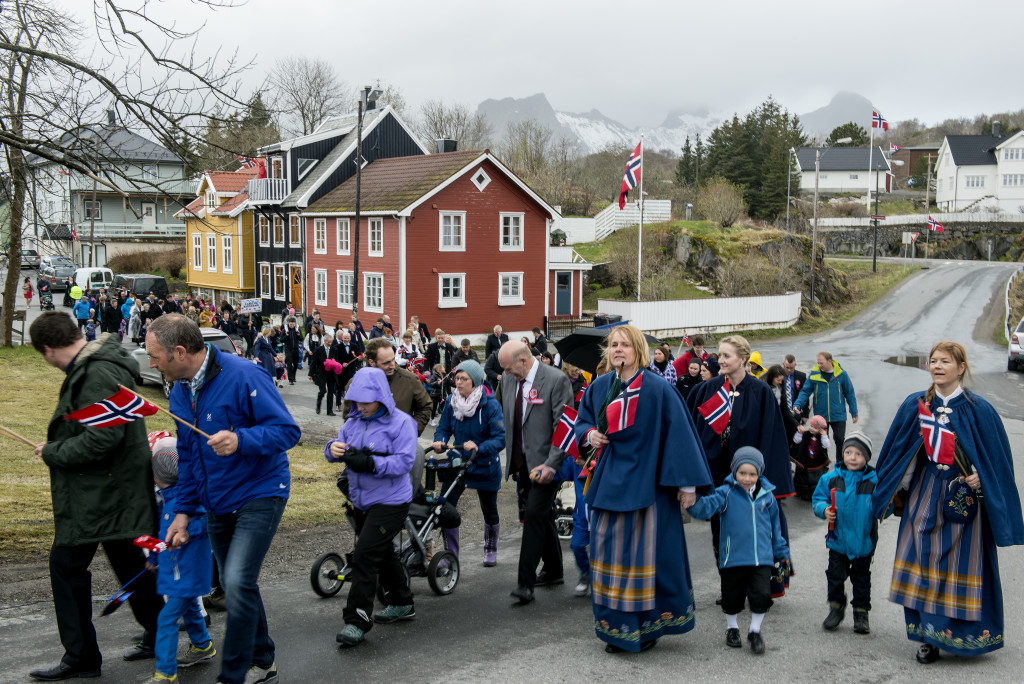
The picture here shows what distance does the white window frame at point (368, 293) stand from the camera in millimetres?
34312

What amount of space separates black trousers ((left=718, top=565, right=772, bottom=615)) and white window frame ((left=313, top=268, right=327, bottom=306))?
33.7 m

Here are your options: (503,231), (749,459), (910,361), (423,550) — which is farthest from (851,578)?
(503,231)

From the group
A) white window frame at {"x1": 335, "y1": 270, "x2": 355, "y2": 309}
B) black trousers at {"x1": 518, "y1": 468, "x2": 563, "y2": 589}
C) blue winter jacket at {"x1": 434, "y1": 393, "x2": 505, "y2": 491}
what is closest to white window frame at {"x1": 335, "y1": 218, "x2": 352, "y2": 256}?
white window frame at {"x1": 335, "y1": 270, "x2": 355, "y2": 309}

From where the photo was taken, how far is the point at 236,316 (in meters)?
26.8

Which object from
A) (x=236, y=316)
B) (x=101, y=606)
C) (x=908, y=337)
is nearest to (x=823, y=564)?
(x=101, y=606)

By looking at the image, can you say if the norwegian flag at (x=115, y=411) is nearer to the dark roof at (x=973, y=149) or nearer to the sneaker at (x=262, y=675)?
the sneaker at (x=262, y=675)

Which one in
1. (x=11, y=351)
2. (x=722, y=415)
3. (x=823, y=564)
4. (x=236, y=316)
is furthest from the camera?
(x=236, y=316)

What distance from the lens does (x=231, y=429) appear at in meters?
4.72

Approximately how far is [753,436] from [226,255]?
44.8 metres

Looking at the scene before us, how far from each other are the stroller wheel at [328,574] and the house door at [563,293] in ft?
115

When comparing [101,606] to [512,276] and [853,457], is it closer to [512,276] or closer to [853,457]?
[853,457]

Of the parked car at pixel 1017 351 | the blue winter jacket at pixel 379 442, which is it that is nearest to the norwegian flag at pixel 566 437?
the blue winter jacket at pixel 379 442

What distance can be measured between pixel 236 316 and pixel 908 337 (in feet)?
86.6

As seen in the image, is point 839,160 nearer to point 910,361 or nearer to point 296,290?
point 296,290
